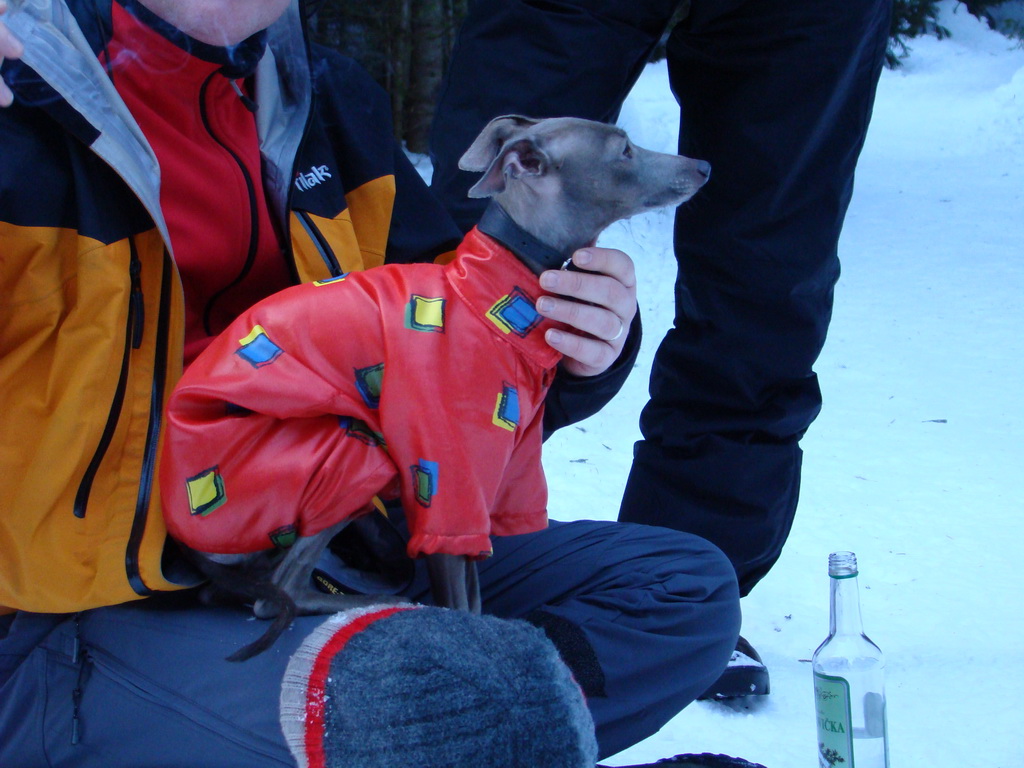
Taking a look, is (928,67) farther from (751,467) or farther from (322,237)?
(322,237)

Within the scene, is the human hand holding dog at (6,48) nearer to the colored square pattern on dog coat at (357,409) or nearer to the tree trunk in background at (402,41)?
the colored square pattern on dog coat at (357,409)

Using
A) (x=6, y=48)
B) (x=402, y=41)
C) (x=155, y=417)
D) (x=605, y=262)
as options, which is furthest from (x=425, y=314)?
(x=402, y=41)

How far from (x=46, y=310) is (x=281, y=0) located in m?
0.61

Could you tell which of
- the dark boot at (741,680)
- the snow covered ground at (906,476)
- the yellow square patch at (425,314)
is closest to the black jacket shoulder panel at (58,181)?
the yellow square patch at (425,314)

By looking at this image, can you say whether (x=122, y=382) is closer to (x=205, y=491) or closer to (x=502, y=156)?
(x=205, y=491)

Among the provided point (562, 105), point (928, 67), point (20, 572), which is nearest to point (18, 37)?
point (20, 572)

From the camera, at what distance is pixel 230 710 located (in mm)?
1349

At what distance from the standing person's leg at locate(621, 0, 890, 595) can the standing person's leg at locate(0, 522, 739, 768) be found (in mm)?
713

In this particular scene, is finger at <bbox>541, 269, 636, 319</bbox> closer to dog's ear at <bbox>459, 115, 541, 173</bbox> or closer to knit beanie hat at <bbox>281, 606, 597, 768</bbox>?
dog's ear at <bbox>459, 115, 541, 173</bbox>

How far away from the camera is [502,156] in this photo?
1.72 metres

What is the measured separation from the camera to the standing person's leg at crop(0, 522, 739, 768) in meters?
1.36

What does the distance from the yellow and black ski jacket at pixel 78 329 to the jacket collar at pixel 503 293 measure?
241 mm

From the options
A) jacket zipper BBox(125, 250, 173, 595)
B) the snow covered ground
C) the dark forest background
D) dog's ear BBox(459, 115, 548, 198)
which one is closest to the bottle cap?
the snow covered ground

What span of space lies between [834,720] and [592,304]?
2.74ft
